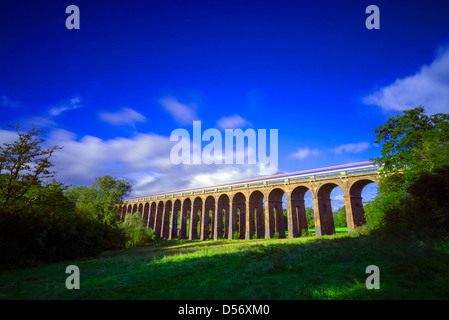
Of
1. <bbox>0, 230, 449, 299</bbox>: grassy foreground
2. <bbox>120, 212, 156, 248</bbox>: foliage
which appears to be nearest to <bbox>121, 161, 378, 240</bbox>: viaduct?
<bbox>120, 212, 156, 248</bbox>: foliage

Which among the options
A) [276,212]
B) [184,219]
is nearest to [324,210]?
[276,212]

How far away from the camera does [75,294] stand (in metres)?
6.98

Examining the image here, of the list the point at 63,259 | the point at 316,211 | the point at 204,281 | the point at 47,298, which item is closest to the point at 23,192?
the point at 63,259

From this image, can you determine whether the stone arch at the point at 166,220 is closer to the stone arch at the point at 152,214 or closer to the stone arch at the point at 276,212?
the stone arch at the point at 152,214

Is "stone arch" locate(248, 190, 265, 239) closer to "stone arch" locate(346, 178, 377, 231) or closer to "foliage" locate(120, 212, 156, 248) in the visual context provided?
"stone arch" locate(346, 178, 377, 231)

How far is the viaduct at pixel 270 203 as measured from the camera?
97.7ft

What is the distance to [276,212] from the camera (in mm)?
37531

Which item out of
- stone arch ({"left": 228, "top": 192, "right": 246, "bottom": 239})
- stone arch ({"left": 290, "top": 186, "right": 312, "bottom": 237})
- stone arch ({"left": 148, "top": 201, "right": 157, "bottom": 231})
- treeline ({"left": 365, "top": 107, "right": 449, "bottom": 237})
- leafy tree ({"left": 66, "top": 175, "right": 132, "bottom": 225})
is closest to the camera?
treeline ({"left": 365, "top": 107, "right": 449, "bottom": 237})

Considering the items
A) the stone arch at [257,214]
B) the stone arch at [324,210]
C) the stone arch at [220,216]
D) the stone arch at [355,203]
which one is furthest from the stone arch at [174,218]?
the stone arch at [355,203]

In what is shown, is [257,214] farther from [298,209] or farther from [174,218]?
Result: [174,218]

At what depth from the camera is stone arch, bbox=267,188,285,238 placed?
36472 mm

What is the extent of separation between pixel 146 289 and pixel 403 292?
7.60m

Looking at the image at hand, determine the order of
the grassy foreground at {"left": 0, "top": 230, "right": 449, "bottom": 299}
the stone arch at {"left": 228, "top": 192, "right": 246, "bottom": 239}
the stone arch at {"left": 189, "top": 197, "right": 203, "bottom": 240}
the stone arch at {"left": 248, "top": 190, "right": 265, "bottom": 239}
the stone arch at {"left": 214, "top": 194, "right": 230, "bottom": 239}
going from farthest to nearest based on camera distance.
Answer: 1. the stone arch at {"left": 189, "top": 197, "right": 203, "bottom": 240}
2. the stone arch at {"left": 214, "top": 194, "right": 230, "bottom": 239}
3. the stone arch at {"left": 228, "top": 192, "right": 246, "bottom": 239}
4. the stone arch at {"left": 248, "top": 190, "right": 265, "bottom": 239}
5. the grassy foreground at {"left": 0, "top": 230, "right": 449, "bottom": 299}

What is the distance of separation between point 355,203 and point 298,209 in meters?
8.46
